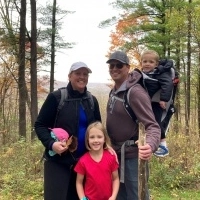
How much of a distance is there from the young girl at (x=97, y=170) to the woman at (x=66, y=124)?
0.10 meters

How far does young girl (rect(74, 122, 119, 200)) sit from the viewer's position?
2.80 m

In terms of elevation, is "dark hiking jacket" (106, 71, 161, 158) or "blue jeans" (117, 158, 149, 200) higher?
"dark hiking jacket" (106, 71, 161, 158)

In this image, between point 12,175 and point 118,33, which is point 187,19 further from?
point 12,175

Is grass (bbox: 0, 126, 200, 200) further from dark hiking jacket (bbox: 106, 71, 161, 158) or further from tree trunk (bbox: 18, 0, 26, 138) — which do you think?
tree trunk (bbox: 18, 0, 26, 138)

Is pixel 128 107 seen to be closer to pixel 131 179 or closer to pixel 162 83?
pixel 162 83

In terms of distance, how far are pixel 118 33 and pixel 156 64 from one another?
1881 cm

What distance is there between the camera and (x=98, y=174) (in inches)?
110

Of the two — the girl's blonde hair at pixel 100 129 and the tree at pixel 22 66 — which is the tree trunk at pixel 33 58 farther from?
the girl's blonde hair at pixel 100 129

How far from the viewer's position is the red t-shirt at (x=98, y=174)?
2.80 metres

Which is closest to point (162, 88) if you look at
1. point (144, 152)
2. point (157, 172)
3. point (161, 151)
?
point (161, 151)

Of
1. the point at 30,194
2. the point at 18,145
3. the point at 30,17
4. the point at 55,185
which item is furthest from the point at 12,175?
the point at 30,17

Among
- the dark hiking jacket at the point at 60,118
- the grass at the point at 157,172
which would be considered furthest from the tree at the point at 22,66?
the dark hiking jacket at the point at 60,118

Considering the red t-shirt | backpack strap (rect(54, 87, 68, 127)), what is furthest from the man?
backpack strap (rect(54, 87, 68, 127))

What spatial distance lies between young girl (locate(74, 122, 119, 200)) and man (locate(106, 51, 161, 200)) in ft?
0.31
